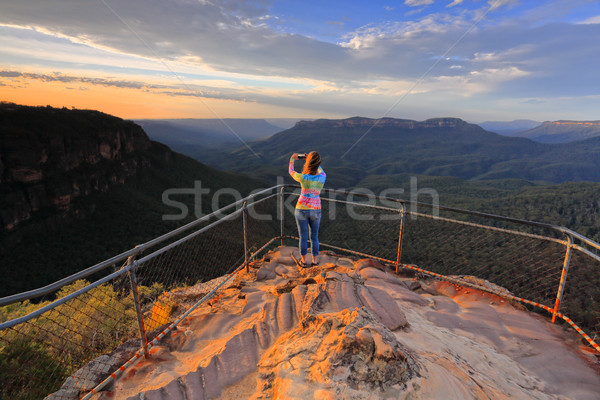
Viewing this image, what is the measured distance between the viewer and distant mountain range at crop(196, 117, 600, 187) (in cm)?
12031

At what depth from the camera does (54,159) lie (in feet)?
143

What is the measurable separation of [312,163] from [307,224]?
3.60 feet

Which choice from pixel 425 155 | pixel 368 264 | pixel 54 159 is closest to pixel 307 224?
pixel 368 264

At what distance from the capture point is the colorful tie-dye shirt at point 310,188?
14.4 ft

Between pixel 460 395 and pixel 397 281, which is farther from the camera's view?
pixel 397 281

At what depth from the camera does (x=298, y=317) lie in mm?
3246

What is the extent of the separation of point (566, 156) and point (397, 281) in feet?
646

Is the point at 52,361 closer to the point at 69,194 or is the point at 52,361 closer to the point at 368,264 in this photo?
the point at 368,264

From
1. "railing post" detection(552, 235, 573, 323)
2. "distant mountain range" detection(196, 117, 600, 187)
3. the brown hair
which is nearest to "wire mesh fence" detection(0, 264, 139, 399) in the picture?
the brown hair

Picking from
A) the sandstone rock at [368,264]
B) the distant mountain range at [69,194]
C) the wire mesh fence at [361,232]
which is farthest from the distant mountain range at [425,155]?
the sandstone rock at [368,264]

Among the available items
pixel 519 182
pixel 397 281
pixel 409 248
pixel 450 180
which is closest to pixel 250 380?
pixel 397 281

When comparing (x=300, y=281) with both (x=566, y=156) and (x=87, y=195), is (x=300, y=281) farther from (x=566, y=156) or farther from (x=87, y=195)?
(x=566, y=156)

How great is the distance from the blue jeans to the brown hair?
2.25 ft

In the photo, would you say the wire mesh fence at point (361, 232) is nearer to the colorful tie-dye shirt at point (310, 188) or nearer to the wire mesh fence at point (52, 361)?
the colorful tie-dye shirt at point (310, 188)
